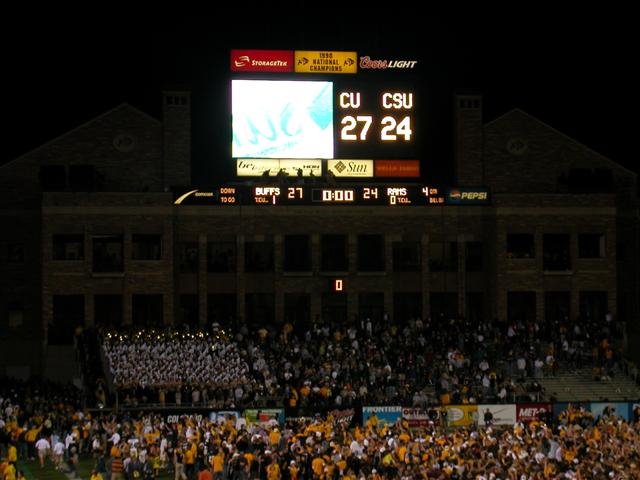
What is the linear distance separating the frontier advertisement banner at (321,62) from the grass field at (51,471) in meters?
23.5

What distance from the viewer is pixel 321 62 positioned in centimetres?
6397

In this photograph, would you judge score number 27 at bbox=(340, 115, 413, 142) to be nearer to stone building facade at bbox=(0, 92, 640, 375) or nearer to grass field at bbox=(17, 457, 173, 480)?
stone building facade at bbox=(0, 92, 640, 375)

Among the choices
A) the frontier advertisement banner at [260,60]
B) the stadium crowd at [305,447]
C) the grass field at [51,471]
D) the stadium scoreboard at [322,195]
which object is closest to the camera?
the stadium crowd at [305,447]

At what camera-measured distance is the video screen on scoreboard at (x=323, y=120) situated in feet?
208

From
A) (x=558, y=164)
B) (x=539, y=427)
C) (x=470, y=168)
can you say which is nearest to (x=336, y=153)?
(x=470, y=168)

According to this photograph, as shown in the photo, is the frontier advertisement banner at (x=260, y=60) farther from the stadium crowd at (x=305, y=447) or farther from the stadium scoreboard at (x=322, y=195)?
the stadium crowd at (x=305, y=447)

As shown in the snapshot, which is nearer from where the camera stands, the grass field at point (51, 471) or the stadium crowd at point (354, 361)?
the grass field at point (51, 471)

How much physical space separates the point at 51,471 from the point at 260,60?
2490cm

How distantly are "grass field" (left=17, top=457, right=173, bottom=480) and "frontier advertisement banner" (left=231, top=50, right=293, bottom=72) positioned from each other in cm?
2251

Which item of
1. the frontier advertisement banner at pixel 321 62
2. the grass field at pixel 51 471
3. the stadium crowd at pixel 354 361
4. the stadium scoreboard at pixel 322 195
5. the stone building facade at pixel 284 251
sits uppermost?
the frontier advertisement banner at pixel 321 62

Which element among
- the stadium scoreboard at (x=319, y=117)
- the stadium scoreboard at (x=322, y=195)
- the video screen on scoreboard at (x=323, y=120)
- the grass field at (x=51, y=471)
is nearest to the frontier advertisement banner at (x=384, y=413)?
the grass field at (x=51, y=471)

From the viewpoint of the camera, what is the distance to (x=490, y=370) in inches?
2309

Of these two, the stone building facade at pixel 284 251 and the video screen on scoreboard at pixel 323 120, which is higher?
the video screen on scoreboard at pixel 323 120

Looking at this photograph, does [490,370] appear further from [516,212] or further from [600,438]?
A: [600,438]
